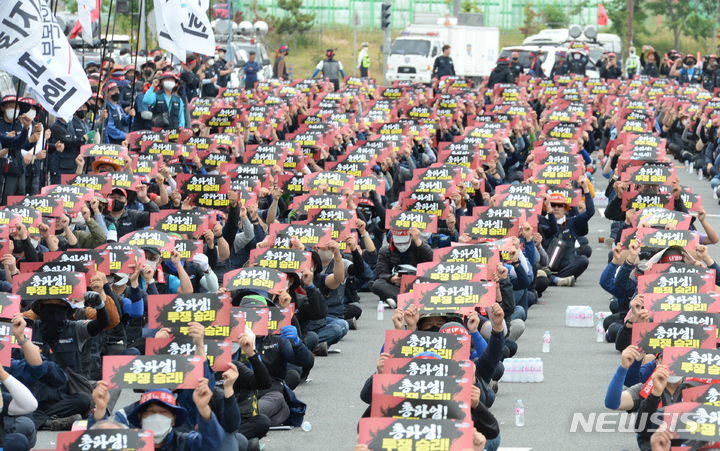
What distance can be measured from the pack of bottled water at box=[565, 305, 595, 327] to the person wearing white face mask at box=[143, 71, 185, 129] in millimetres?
10491

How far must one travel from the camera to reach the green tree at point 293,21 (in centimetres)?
6550

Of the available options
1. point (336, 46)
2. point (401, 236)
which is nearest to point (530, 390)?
point (401, 236)

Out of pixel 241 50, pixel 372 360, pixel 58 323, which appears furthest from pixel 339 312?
pixel 241 50

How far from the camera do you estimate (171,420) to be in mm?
8102

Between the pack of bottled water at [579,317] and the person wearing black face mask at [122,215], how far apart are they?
511 centimetres

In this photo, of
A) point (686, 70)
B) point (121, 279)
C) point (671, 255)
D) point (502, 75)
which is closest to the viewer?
point (121, 279)

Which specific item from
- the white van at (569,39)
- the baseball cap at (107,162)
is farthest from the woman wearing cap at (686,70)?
the baseball cap at (107,162)

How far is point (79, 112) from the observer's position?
19.6 metres

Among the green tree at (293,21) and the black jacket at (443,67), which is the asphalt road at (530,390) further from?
the green tree at (293,21)

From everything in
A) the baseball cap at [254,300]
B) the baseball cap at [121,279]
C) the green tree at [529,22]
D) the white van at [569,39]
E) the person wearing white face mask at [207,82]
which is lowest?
the green tree at [529,22]

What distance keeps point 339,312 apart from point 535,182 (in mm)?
5018

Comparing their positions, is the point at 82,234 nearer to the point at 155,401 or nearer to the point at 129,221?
the point at 129,221

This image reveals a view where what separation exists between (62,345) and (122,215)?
4.76 meters

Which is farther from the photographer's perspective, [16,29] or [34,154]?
[34,154]
